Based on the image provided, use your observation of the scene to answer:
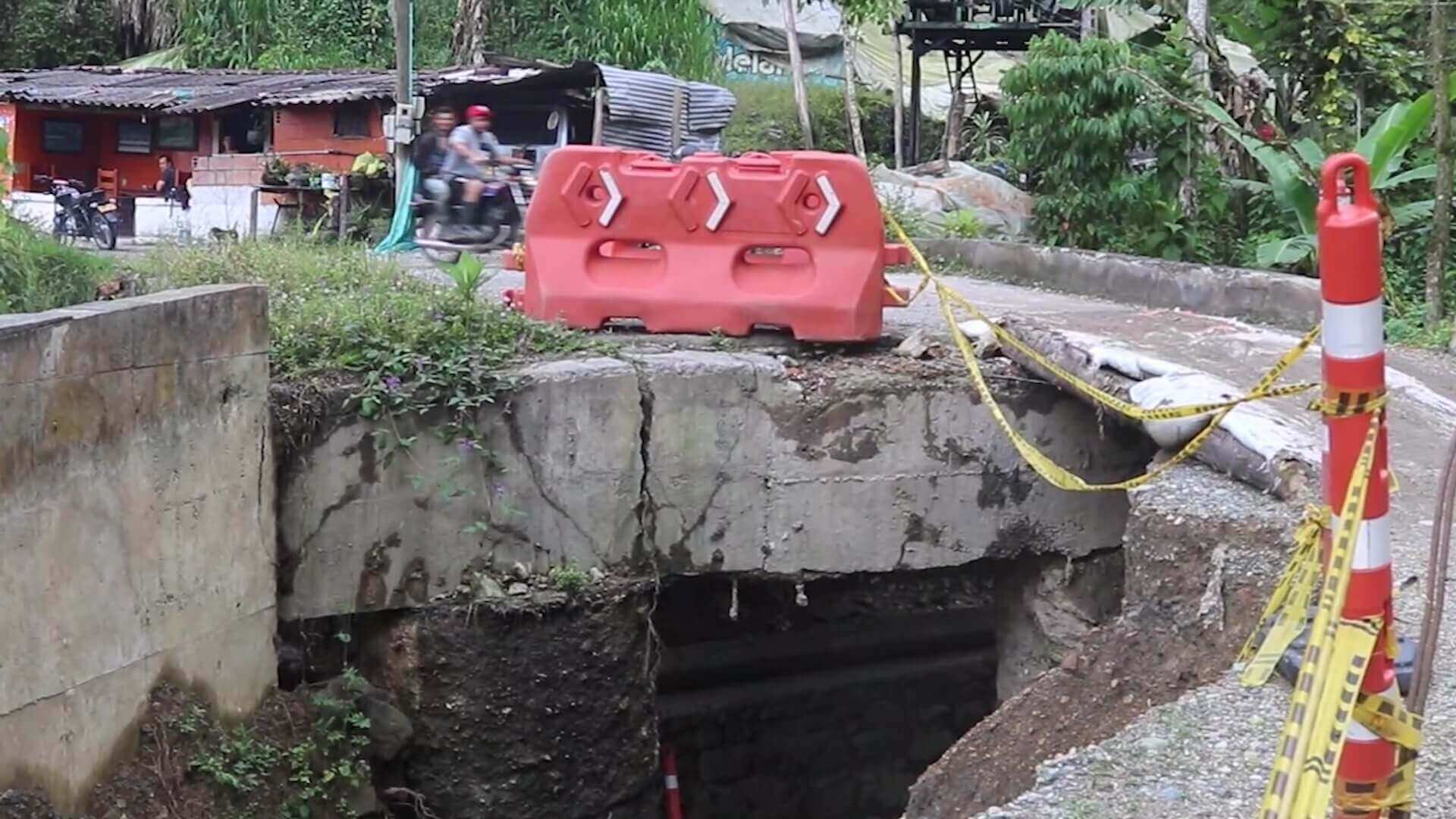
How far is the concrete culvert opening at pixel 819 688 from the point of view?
31.7 ft

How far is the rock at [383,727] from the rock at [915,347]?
2.89 m

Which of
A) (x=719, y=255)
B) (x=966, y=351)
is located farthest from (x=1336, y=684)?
(x=719, y=255)

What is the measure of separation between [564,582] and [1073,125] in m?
7.56

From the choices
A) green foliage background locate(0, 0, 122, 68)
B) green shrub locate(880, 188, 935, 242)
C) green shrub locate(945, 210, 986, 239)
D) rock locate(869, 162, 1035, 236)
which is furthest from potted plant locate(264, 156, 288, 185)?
green foliage background locate(0, 0, 122, 68)

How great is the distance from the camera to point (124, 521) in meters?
Result: 5.70

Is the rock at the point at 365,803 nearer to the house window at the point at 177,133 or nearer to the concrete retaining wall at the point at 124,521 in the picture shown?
the concrete retaining wall at the point at 124,521

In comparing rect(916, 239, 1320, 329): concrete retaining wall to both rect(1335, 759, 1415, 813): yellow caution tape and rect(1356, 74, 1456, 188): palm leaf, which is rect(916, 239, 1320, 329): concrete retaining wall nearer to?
rect(1356, 74, 1456, 188): palm leaf

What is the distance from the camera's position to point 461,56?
23156mm

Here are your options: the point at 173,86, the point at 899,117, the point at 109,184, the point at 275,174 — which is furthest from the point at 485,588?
the point at 899,117

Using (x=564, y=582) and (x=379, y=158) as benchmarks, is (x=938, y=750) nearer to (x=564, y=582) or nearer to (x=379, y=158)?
(x=564, y=582)

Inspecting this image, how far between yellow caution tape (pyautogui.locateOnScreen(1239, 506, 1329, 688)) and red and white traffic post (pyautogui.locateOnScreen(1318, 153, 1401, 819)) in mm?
122

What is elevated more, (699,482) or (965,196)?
(965,196)

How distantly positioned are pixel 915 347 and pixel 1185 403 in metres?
1.73

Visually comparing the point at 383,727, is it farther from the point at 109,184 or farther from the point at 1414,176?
the point at 109,184
